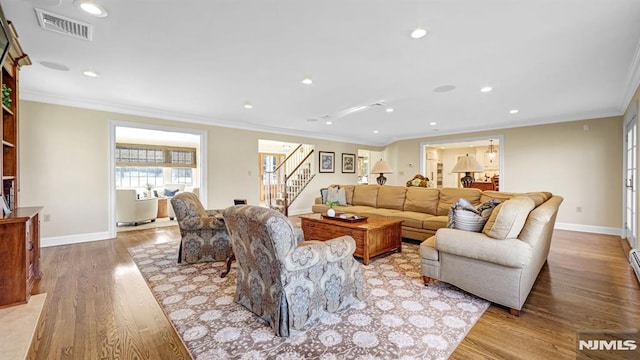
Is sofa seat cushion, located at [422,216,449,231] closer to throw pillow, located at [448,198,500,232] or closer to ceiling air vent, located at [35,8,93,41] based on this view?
throw pillow, located at [448,198,500,232]

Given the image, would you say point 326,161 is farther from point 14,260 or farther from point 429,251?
point 14,260

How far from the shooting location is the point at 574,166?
566cm

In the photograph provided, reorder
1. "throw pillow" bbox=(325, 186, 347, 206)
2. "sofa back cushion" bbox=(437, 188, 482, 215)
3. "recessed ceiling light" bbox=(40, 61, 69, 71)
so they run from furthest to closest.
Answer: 1. "throw pillow" bbox=(325, 186, 347, 206)
2. "sofa back cushion" bbox=(437, 188, 482, 215)
3. "recessed ceiling light" bbox=(40, 61, 69, 71)

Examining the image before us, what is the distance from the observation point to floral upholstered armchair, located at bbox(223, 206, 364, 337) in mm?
1834

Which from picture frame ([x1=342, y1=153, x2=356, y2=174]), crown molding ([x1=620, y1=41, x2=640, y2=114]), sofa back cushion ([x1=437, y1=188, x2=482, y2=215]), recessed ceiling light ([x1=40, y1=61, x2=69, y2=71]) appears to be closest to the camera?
crown molding ([x1=620, y1=41, x2=640, y2=114])

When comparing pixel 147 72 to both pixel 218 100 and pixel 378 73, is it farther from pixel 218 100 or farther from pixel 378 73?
pixel 378 73

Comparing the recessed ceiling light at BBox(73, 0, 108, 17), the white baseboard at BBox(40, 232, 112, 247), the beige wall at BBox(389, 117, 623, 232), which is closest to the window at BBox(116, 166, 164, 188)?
the white baseboard at BBox(40, 232, 112, 247)

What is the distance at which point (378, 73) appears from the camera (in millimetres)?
3322

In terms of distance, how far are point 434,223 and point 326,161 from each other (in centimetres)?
462

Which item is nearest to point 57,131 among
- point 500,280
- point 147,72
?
point 147,72

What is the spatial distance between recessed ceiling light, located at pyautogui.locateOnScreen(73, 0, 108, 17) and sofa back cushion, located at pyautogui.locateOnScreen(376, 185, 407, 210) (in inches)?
186

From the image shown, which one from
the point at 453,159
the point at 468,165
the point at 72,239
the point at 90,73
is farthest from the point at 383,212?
the point at 453,159

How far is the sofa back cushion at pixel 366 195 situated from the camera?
18.3 ft

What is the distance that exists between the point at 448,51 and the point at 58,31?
357 cm
